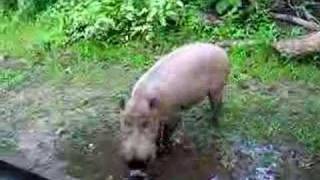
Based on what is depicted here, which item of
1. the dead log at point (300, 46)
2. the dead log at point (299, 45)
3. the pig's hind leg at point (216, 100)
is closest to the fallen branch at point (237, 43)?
the dead log at point (299, 45)

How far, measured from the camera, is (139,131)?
6.14m

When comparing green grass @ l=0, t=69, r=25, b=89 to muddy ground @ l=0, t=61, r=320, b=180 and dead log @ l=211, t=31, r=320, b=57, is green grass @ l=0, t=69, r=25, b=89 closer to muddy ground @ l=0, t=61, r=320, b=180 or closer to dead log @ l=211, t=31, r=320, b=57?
muddy ground @ l=0, t=61, r=320, b=180

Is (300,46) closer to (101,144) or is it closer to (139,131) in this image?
(101,144)

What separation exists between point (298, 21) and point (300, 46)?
3.13 ft

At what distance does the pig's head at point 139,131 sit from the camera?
6.01 metres

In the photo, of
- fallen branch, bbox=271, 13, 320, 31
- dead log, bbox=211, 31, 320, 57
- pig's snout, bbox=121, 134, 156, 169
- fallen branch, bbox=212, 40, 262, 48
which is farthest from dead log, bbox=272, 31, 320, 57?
pig's snout, bbox=121, 134, 156, 169

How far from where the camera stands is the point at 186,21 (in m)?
9.71

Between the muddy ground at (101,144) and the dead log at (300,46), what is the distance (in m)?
0.55

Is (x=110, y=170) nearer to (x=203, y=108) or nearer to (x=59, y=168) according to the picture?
(x=59, y=168)

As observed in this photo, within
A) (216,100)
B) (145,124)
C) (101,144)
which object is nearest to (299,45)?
(216,100)

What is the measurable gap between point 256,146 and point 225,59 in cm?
83

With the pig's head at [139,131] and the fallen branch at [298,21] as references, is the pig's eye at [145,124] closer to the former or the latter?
the pig's head at [139,131]

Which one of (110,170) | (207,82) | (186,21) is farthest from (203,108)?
(186,21)

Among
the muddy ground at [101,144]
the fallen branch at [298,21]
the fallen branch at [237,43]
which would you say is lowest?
the muddy ground at [101,144]
